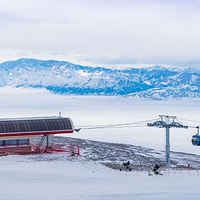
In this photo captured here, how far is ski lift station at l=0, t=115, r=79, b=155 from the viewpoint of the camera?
36713 mm

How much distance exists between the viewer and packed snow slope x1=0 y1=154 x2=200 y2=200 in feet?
72.0

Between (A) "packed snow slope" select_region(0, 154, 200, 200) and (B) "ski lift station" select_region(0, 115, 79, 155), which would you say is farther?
(B) "ski lift station" select_region(0, 115, 79, 155)

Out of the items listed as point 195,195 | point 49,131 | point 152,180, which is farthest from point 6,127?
point 195,195

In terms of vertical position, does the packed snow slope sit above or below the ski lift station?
below

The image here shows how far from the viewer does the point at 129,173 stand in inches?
1293

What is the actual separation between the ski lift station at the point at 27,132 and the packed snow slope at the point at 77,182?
111 inches

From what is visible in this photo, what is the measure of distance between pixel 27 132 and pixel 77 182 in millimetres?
11847

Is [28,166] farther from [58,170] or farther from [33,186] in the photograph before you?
[33,186]

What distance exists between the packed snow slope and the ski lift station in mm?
2830

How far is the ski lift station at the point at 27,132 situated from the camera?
120 feet

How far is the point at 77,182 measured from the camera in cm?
2680

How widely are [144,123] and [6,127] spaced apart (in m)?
96.5

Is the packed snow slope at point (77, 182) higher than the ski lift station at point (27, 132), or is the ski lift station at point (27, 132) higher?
the ski lift station at point (27, 132)

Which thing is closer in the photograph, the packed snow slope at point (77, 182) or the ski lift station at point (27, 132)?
the packed snow slope at point (77, 182)
